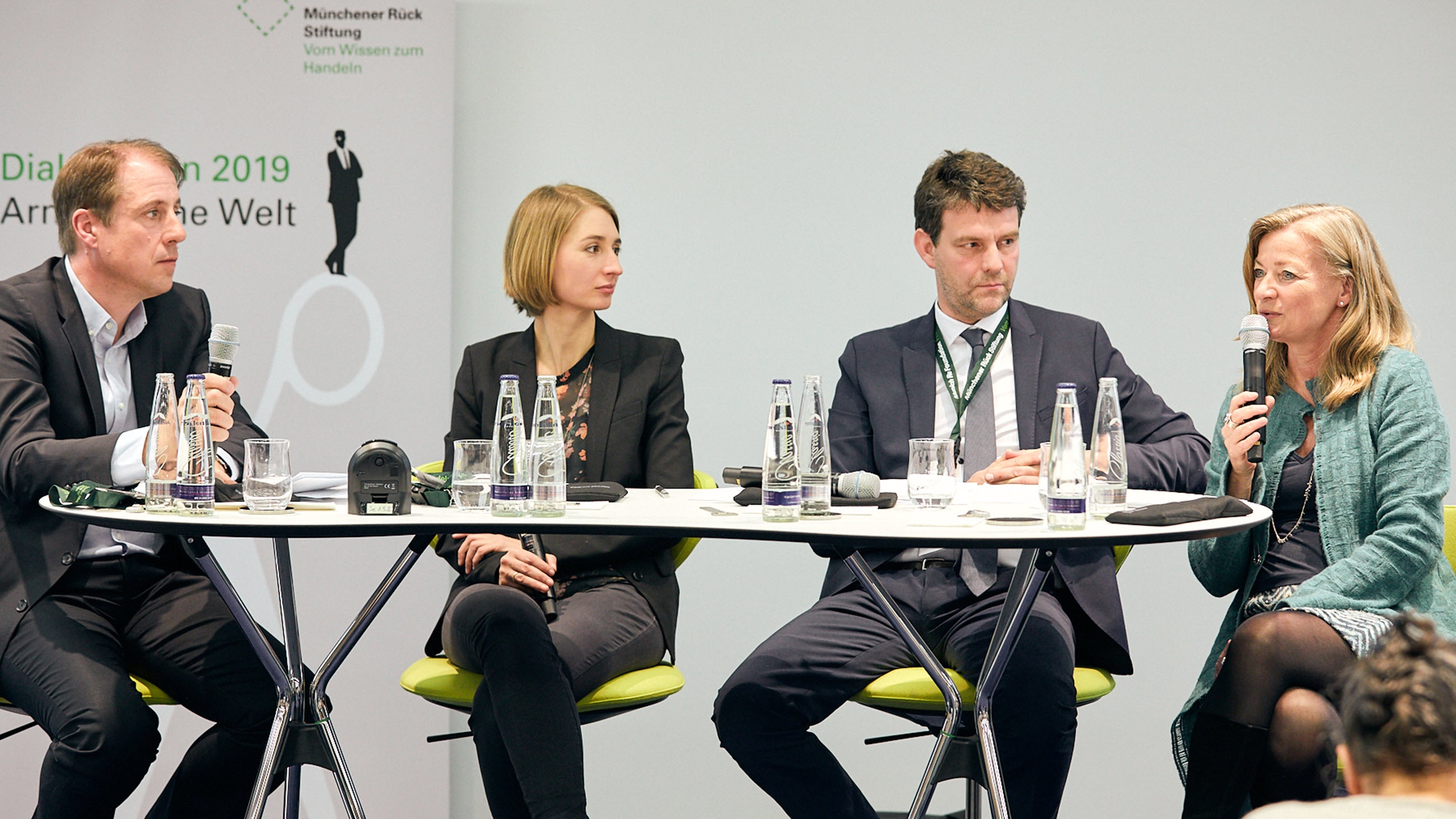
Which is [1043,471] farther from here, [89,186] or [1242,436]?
[89,186]

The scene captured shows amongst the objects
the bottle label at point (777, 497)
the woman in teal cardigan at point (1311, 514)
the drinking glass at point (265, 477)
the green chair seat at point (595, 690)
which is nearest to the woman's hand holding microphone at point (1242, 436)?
the woman in teal cardigan at point (1311, 514)

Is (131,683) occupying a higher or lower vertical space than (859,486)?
lower

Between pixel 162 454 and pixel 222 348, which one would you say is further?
pixel 222 348

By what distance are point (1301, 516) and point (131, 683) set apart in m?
2.41

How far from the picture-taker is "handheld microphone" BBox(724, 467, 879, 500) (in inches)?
94.6

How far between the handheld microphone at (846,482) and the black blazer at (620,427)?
358 mm

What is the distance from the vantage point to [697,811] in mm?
4086

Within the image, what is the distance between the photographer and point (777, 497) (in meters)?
2.17

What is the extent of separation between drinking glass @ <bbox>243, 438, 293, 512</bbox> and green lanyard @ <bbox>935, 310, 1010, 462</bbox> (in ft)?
4.86

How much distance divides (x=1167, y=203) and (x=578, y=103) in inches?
76.2

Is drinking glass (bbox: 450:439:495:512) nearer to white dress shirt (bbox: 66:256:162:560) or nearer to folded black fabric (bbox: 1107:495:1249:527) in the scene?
white dress shirt (bbox: 66:256:162:560)

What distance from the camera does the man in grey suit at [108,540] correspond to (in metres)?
2.44

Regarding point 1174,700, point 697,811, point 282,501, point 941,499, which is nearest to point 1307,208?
point 941,499

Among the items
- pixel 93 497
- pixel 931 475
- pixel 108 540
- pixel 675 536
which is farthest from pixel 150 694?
pixel 931 475
